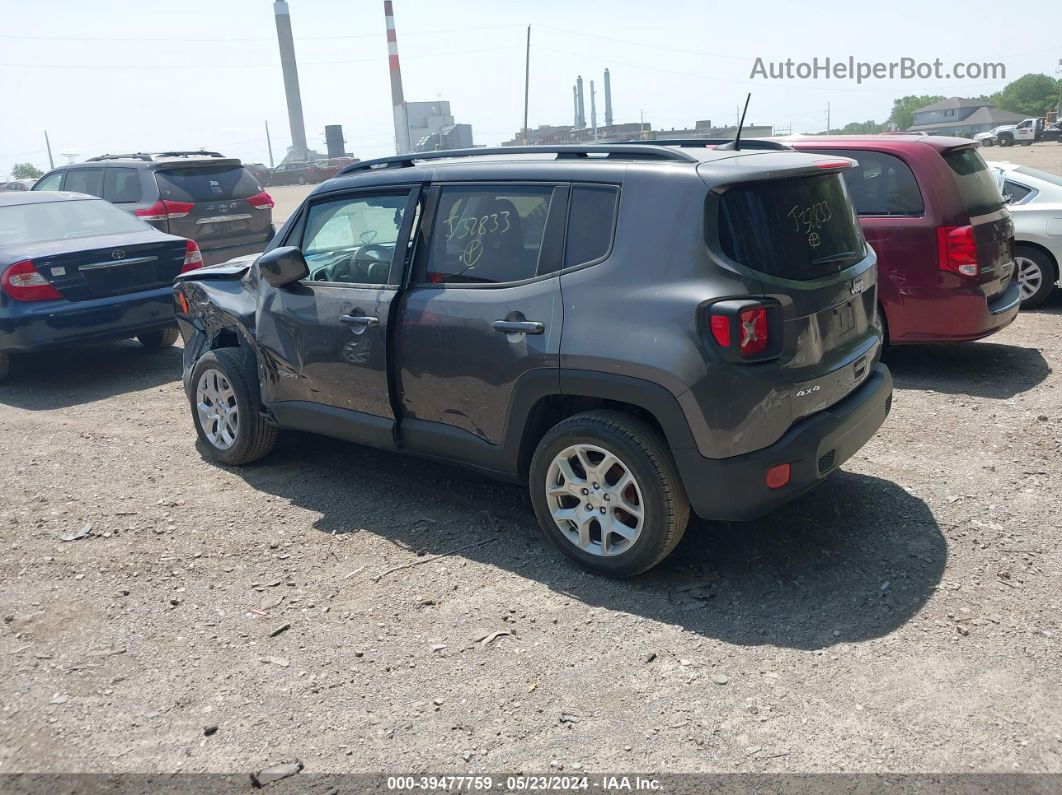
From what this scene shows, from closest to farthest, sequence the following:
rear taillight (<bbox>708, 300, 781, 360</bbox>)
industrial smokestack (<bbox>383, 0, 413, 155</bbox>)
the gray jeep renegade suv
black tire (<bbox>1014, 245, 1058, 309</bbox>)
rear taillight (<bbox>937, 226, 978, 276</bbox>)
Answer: rear taillight (<bbox>708, 300, 781, 360</bbox>) < the gray jeep renegade suv < rear taillight (<bbox>937, 226, 978, 276</bbox>) < black tire (<bbox>1014, 245, 1058, 309</bbox>) < industrial smokestack (<bbox>383, 0, 413, 155</bbox>)

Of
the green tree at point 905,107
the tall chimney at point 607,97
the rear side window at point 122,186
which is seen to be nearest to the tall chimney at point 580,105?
the tall chimney at point 607,97

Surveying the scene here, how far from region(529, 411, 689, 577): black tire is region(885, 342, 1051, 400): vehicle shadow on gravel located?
11.9ft

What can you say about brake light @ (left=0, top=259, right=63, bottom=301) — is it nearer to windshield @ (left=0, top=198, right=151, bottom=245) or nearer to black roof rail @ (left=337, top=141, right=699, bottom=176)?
windshield @ (left=0, top=198, right=151, bottom=245)

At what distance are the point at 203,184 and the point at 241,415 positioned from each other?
6572mm

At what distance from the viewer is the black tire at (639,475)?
3.71 meters

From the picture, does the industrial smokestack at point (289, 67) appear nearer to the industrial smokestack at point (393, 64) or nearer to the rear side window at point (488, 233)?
the industrial smokestack at point (393, 64)

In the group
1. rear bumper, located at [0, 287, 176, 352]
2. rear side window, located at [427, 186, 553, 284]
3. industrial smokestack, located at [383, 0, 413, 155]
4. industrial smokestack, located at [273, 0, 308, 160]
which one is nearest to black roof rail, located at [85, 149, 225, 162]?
rear bumper, located at [0, 287, 176, 352]

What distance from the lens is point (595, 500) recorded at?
156 inches

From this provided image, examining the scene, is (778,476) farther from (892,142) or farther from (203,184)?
(203,184)

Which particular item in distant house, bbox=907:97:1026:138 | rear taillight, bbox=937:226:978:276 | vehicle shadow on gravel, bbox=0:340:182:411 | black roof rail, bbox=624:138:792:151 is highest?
black roof rail, bbox=624:138:792:151

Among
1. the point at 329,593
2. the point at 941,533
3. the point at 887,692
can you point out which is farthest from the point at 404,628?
the point at 941,533

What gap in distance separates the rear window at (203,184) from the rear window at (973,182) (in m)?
8.18

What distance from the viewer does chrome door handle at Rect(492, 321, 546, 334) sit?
398 cm

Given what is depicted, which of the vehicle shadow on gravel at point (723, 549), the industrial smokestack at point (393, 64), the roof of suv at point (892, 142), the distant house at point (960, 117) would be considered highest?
the industrial smokestack at point (393, 64)
